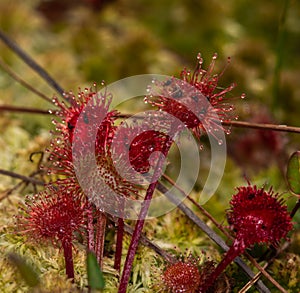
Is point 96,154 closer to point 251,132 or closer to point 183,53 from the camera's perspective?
point 251,132

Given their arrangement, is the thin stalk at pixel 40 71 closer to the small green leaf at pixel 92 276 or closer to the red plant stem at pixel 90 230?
the red plant stem at pixel 90 230

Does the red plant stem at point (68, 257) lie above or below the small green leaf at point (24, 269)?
above

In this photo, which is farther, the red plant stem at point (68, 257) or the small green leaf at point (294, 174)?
the small green leaf at point (294, 174)

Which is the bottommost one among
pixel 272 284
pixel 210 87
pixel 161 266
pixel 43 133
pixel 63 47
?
pixel 272 284

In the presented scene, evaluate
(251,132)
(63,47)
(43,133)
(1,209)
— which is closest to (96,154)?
(1,209)

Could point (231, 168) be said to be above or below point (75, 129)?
above

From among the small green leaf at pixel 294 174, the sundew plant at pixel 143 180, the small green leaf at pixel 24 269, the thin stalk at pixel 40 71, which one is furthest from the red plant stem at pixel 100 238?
the thin stalk at pixel 40 71

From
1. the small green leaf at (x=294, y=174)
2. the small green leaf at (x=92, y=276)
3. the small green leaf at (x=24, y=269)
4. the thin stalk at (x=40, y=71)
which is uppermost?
the thin stalk at (x=40, y=71)
